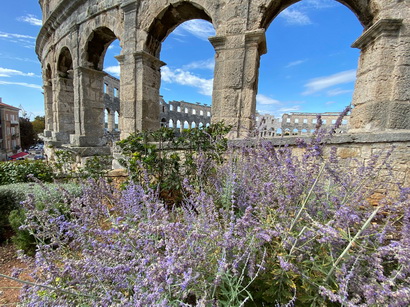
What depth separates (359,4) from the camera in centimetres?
354

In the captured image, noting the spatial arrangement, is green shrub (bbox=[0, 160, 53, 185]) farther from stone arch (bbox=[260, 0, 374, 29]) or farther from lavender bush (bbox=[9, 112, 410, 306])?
stone arch (bbox=[260, 0, 374, 29])

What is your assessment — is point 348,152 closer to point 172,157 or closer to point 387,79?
point 387,79

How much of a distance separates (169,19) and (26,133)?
144 feet

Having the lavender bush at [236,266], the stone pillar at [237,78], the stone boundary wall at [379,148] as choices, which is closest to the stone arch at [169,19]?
the stone pillar at [237,78]

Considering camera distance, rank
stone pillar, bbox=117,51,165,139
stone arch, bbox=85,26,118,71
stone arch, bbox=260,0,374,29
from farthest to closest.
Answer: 1. stone arch, bbox=85,26,118,71
2. stone pillar, bbox=117,51,165,139
3. stone arch, bbox=260,0,374,29

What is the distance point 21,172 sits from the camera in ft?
12.9

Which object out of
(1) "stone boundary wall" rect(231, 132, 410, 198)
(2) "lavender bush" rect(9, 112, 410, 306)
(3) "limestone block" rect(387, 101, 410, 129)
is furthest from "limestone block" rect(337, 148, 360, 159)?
(2) "lavender bush" rect(9, 112, 410, 306)

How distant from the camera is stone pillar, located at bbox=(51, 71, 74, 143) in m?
7.89

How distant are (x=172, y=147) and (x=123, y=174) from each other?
1.37 metres

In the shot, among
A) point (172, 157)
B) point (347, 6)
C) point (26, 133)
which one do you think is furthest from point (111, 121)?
point (26, 133)

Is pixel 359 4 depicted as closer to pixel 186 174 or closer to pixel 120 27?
pixel 186 174

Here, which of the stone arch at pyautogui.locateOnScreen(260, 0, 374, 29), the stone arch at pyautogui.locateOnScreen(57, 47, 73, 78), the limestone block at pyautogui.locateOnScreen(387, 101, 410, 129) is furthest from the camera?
the stone arch at pyautogui.locateOnScreen(57, 47, 73, 78)

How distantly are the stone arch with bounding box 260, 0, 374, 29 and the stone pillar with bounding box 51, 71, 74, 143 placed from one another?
7.55 meters

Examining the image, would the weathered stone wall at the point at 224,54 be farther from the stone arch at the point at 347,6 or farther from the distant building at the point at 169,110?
the distant building at the point at 169,110
